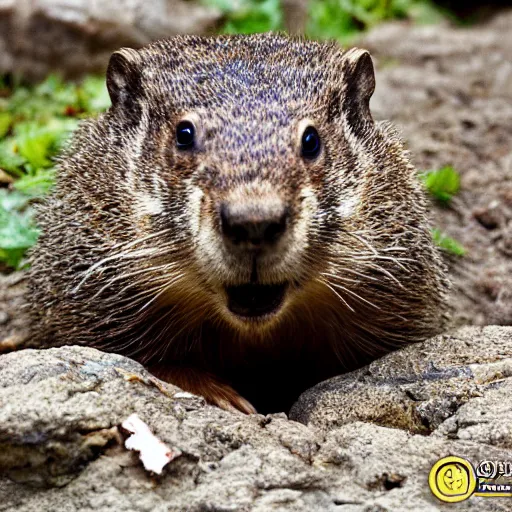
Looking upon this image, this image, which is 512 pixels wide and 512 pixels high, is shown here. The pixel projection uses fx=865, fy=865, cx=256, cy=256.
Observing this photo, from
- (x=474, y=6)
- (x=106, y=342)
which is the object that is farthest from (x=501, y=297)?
(x=474, y=6)

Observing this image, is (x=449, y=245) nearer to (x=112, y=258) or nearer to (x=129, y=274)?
(x=129, y=274)

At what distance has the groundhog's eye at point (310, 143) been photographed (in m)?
4.86

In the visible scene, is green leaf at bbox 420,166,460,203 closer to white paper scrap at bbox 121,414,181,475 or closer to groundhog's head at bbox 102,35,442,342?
groundhog's head at bbox 102,35,442,342

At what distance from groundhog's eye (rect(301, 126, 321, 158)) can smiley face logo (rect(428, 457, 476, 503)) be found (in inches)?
73.1

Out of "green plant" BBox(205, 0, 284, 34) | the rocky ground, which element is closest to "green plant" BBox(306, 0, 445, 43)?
"green plant" BBox(205, 0, 284, 34)

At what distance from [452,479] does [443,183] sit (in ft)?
15.6

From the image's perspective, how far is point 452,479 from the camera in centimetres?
380

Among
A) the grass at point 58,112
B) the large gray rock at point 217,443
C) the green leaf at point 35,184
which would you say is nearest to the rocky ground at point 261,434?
the large gray rock at point 217,443

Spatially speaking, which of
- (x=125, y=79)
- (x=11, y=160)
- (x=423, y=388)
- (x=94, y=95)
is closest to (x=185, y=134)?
(x=125, y=79)

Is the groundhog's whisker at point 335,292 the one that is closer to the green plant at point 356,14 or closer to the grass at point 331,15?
the grass at point 331,15

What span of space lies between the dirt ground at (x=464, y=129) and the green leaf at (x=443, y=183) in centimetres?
12

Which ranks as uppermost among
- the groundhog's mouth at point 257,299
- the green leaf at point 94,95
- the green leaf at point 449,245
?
the green leaf at point 94,95

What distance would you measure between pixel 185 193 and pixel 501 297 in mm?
3614

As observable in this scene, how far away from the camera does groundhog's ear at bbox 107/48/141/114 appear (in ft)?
18.2
